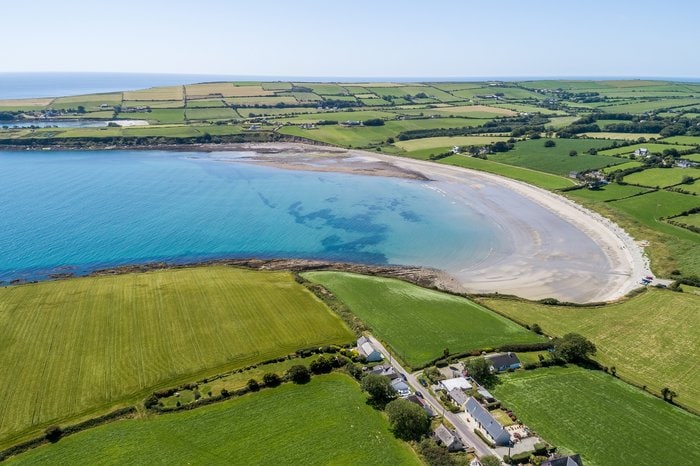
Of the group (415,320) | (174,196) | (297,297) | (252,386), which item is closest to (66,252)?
(174,196)

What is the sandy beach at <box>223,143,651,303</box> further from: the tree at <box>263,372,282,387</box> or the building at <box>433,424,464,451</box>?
the tree at <box>263,372,282,387</box>

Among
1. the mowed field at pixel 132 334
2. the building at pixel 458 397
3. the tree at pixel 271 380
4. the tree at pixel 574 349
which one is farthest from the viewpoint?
the tree at pixel 574 349

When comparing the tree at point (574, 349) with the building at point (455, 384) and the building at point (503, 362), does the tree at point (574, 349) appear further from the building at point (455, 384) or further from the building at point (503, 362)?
the building at point (455, 384)

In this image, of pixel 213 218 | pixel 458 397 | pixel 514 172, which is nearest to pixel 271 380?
pixel 458 397

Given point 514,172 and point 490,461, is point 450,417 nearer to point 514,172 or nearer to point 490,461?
point 490,461

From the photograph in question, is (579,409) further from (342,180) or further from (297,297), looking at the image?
(342,180)

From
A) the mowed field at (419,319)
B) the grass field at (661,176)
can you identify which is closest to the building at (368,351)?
the mowed field at (419,319)

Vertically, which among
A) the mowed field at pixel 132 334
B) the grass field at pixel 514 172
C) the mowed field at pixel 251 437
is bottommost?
the mowed field at pixel 251 437
